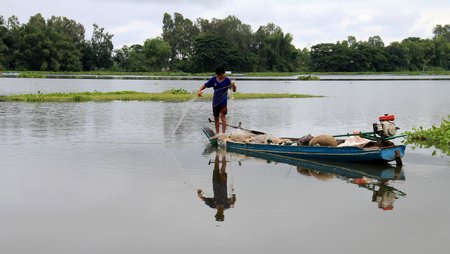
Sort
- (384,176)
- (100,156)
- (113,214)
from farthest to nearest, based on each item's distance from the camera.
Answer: (100,156), (384,176), (113,214)

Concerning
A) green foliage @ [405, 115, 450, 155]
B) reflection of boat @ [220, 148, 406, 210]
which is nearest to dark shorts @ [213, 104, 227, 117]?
reflection of boat @ [220, 148, 406, 210]

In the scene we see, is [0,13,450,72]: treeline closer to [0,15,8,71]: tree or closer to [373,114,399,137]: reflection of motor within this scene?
[0,15,8,71]: tree

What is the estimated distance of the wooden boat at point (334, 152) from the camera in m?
12.5

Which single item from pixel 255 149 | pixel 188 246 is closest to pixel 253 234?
pixel 188 246

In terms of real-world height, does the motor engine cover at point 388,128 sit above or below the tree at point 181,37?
below

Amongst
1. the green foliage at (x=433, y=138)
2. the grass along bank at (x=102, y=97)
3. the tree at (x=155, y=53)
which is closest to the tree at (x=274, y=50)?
the tree at (x=155, y=53)

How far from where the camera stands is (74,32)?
424ft

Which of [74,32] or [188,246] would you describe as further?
[74,32]

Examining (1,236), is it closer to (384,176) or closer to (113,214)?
(113,214)

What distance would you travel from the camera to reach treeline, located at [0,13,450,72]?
113750 millimetres

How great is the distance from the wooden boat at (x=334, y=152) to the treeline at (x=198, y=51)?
341 feet

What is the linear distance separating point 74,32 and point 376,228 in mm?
128933

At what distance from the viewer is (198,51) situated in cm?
12238

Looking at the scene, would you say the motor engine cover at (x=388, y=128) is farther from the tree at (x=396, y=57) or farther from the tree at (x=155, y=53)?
the tree at (x=396, y=57)
